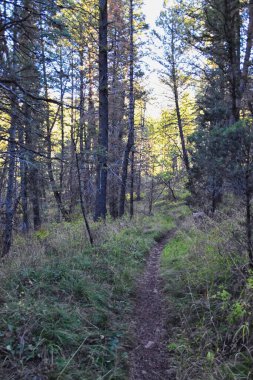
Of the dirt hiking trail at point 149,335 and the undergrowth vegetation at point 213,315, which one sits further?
the dirt hiking trail at point 149,335

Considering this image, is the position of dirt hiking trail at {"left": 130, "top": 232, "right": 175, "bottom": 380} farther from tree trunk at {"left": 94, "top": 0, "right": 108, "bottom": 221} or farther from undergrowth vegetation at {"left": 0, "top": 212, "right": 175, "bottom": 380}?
tree trunk at {"left": 94, "top": 0, "right": 108, "bottom": 221}

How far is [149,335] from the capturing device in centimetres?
410

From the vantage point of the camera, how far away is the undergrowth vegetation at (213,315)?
2990 mm

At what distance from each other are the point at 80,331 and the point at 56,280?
1227mm

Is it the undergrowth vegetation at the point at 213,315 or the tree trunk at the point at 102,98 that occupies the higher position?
the tree trunk at the point at 102,98

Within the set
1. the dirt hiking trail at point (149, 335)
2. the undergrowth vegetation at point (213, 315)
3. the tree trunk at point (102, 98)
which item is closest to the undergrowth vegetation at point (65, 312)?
the dirt hiking trail at point (149, 335)

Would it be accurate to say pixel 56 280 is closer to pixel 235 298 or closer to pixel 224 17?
pixel 235 298

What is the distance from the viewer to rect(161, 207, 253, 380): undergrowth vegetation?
299cm

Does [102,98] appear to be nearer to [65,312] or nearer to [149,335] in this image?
[65,312]

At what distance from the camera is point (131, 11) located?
526 inches

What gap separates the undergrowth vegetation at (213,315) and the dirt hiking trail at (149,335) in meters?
0.15

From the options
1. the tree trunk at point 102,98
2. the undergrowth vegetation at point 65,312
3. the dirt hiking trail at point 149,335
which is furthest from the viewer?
the tree trunk at point 102,98

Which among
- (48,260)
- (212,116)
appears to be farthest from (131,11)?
(48,260)

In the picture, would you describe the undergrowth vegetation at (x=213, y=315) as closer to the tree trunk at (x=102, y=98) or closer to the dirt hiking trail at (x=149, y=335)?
the dirt hiking trail at (x=149, y=335)
